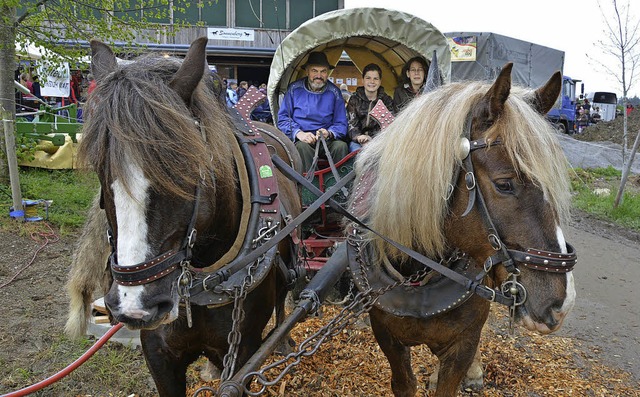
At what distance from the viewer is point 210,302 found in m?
1.90

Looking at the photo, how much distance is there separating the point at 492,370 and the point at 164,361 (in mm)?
2393

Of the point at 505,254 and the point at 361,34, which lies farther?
the point at 361,34

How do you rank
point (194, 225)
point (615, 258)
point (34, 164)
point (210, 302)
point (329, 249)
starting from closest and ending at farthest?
point (194, 225) → point (210, 302) → point (329, 249) → point (615, 258) → point (34, 164)

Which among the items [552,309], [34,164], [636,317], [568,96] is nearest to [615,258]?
[636,317]

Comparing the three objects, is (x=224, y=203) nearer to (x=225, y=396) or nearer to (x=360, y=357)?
(x=225, y=396)

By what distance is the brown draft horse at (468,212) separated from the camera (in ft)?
5.52

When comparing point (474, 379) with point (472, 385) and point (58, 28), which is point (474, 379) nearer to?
point (472, 385)

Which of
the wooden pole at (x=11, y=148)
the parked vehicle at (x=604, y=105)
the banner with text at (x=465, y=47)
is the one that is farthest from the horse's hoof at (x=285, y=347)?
the parked vehicle at (x=604, y=105)

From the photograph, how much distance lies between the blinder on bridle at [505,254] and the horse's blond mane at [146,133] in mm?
933

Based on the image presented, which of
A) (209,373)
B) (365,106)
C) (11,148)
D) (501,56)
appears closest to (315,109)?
(365,106)

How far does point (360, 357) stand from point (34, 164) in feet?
22.0

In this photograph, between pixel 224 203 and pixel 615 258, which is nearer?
pixel 224 203

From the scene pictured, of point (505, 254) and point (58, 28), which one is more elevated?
point (58, 28)

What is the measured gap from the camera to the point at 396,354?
2.54m
